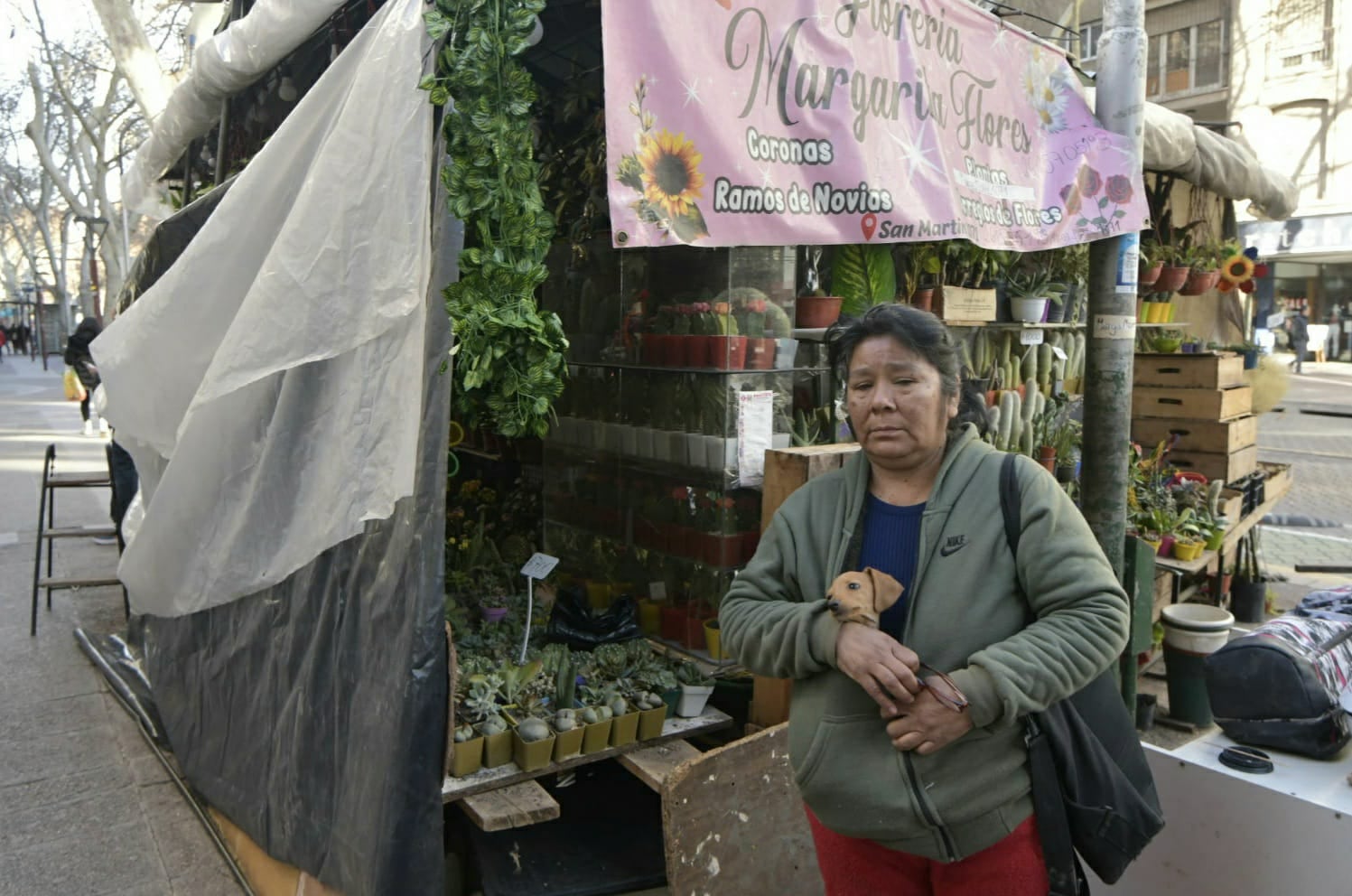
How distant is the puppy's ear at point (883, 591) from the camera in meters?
1.79

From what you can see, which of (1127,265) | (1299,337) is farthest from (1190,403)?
(1299,337)

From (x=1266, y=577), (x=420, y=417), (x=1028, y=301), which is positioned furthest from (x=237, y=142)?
(x=1266, y=577)

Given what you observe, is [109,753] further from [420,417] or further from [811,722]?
[811,722]

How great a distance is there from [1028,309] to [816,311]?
169 centimetres

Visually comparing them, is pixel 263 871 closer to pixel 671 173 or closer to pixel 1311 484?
pixel 671 173

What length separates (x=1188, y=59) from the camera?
1043 inches

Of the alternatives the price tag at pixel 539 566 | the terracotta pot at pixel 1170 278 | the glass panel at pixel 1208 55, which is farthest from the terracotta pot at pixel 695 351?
the glass panel at pixel 1208 55

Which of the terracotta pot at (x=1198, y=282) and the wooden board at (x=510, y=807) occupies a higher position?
the terracotta pot at (x=1198, y=282)

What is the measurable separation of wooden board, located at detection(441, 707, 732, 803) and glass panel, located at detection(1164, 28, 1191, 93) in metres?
28.9

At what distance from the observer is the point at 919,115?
11.3 ft

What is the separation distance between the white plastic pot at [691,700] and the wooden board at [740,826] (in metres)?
0.33

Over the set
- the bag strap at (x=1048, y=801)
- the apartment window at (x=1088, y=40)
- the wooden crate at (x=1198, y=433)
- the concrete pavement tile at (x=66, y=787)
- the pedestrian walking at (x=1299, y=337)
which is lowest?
the concrete pavement tile at (x=66, y=787)

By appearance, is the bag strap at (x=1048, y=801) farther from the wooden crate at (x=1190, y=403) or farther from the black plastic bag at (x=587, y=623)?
the wooden crate at (x=1190, y=403)

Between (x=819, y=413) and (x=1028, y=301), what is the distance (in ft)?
5.80
